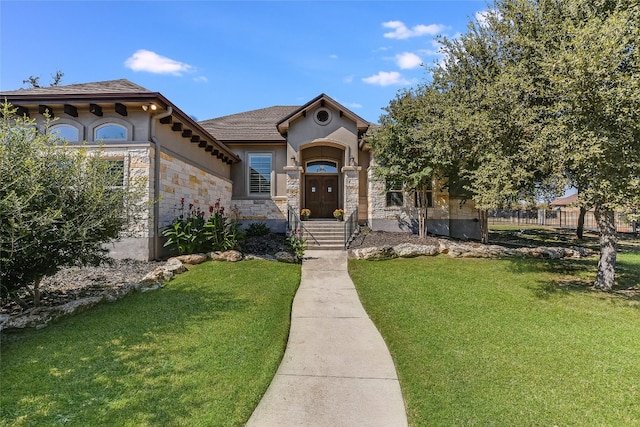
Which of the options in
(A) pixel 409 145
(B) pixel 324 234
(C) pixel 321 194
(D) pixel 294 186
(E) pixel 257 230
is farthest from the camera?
(C) pixel 321 194

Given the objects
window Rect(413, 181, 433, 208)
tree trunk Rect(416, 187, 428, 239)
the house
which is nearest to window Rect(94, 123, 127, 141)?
the house

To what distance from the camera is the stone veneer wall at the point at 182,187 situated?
9.65m

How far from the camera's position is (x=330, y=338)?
16.3ft

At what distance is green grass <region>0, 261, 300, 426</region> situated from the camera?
9.81ft

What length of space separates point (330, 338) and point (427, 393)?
5.97 ft

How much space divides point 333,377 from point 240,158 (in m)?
13.9

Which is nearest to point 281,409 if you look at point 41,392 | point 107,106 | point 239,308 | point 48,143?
point 41,392

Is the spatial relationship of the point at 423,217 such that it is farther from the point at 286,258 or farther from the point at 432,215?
the point at 286,258

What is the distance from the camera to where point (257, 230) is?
14.5 metres

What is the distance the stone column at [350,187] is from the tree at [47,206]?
10.1m

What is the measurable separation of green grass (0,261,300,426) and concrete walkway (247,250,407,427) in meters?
0.20

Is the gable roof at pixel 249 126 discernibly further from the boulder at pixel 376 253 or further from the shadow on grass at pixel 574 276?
the shadow on grass at pixel 574 276

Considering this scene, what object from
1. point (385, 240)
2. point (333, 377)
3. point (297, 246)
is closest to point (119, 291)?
point (333, 377)

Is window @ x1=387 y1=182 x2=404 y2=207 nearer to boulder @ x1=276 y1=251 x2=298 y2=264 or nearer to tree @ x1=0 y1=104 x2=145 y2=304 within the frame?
boulder @ x1=276 y1=251 x2=298 y2=264
